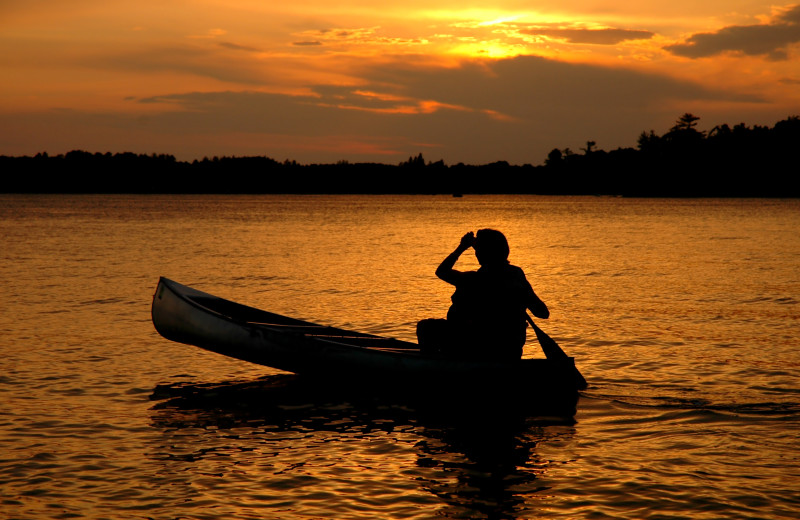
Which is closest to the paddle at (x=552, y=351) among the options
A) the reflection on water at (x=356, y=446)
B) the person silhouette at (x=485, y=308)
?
the person silhouette at (x=485, y=308)

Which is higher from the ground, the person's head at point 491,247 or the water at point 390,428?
the person's head at point 491,247

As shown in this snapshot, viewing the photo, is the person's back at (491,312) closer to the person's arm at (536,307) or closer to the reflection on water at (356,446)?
the person's arm at (536,307)

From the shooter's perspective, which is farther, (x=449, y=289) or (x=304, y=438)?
(x=449, y=289)

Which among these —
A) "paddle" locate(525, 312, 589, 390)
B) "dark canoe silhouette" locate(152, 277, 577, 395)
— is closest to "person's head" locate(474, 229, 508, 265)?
"paddle" locate(525, 312, 589, 390)

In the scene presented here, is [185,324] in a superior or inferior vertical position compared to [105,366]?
superior

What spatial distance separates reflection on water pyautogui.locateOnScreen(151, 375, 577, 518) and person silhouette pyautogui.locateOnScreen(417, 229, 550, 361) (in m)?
0.91

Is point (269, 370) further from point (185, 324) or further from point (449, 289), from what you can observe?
point (449, 289)

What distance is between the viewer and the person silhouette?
11492mm

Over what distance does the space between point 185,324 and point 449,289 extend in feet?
53.3

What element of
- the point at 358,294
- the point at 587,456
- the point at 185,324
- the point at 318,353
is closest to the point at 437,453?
the point at 587,456

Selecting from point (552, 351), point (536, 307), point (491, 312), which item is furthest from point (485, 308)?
point (552, 351)

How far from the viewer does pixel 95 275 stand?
110ft

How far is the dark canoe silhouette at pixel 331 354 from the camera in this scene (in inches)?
479

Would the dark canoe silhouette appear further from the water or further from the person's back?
the water
